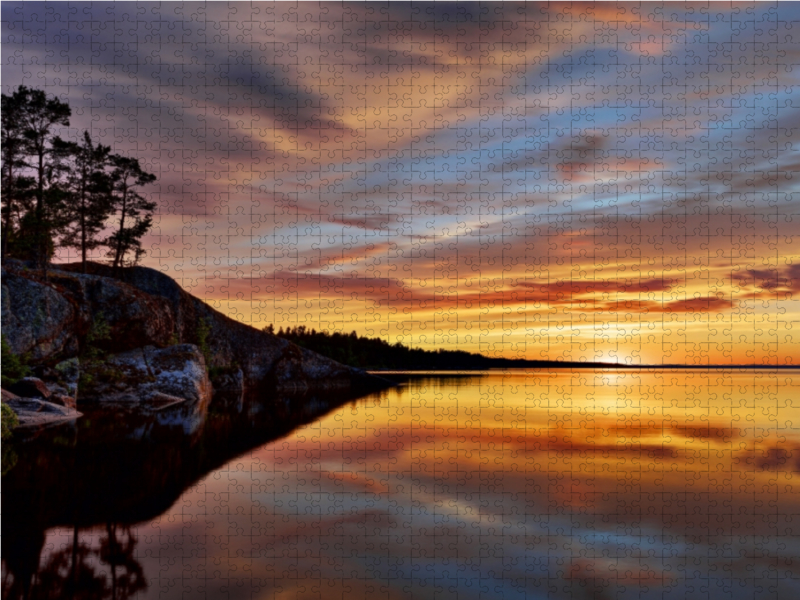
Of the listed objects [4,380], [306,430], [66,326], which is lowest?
[306,430]

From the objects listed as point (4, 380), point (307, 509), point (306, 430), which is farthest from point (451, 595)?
point (4, 380)

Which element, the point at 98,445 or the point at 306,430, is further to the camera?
the point at 306,430

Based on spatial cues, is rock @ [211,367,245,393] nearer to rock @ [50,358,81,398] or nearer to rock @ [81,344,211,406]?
rock @ [81,344,211,406]

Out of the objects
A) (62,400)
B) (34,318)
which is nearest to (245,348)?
(34,318)

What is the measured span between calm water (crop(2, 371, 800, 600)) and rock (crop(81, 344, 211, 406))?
13949 millimetres

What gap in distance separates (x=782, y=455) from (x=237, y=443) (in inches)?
650

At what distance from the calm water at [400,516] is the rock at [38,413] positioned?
3.46m

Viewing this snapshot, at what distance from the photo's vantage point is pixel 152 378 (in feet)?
119

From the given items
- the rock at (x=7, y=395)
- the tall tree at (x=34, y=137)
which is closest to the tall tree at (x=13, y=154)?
the tall tree at (x=34, y=137)

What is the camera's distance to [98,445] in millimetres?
17359

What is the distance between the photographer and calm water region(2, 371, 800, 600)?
25.3 ft

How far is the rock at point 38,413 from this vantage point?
22094mm

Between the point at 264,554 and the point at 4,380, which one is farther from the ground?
the point at 4,380

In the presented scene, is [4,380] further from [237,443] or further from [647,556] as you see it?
[647,556]
